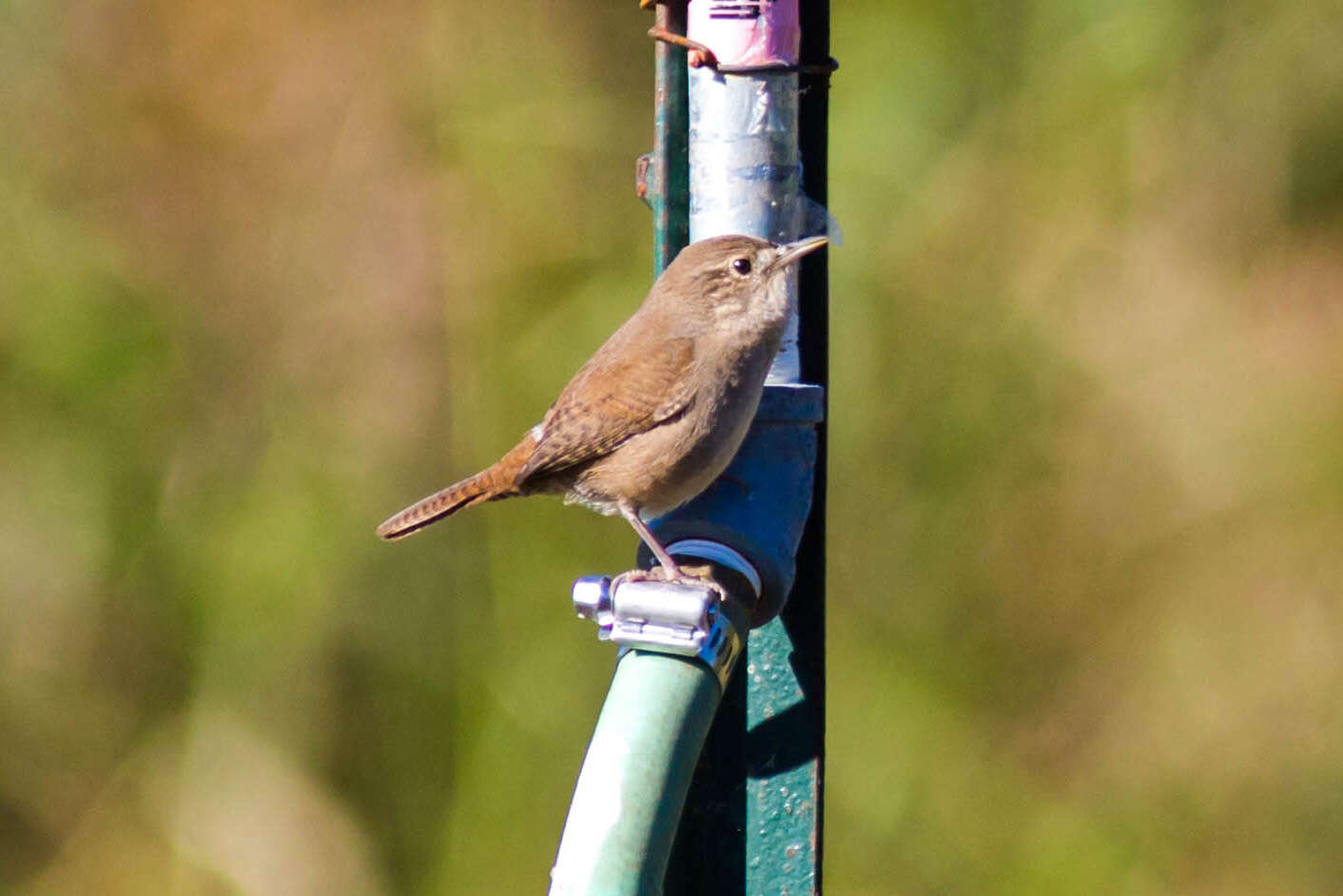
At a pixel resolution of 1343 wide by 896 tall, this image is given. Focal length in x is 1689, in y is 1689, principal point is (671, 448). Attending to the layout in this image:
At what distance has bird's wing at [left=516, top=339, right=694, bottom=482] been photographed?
9.44 ft

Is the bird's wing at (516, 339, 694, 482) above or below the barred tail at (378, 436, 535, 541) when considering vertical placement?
above

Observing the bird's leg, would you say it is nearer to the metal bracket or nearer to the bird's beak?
the metal bracket

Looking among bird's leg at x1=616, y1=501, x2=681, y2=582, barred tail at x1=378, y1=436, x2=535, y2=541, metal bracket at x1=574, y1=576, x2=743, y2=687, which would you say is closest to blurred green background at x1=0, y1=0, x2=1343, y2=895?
barred tail at x1=378, y1=436, x2=535, y2=541

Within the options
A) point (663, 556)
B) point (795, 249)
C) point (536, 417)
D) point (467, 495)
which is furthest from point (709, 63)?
point (536, 417)

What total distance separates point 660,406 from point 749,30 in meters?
0.85

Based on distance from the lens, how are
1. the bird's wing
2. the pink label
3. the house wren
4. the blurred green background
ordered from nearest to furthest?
the pink label → the house wren → the bird's wing → the blurred green background

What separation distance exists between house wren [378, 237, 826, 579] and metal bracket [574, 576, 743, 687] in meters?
0.43

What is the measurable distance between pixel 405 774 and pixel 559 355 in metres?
0.90

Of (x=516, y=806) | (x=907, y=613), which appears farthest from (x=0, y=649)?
(x=907, y=613)

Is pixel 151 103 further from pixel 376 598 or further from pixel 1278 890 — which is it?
A: pixel 1278 890

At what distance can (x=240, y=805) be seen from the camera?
3453mm

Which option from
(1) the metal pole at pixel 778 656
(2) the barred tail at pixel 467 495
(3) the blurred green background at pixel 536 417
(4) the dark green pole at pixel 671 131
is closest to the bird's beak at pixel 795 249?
(1) the metal pole at pixel 778 656

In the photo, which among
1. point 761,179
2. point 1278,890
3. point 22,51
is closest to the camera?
point 761,179

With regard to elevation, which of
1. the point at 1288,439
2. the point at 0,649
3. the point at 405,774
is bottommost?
the point at 405,774
